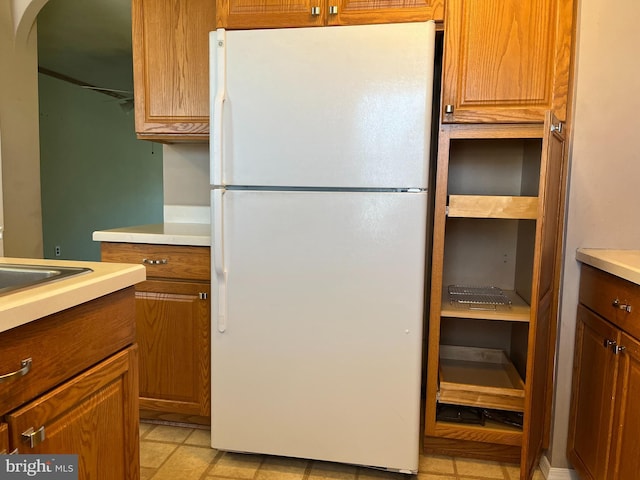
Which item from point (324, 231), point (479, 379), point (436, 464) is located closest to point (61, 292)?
point (324, 231)

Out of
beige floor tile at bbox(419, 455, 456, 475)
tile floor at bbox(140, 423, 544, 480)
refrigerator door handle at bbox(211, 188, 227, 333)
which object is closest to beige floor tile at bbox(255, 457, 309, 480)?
tile floor at bbox(140, 423, 544, 480)

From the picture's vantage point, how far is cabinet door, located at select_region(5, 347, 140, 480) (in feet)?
2.80

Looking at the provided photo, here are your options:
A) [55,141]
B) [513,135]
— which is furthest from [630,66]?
[55,141]

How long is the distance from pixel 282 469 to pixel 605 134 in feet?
5.78

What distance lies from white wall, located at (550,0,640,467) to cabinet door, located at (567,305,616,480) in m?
0.20

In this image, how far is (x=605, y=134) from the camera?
1615 mm

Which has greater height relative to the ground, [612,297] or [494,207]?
[494,207]

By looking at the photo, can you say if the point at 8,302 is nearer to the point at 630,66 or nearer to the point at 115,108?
the point at 630,66

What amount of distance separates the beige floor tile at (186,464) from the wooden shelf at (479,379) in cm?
100

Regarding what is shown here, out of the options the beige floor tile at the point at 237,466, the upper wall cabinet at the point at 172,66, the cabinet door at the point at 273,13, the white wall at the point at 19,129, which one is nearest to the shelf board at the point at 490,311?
the beige floor tile at the point at 237,466

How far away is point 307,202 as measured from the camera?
1.63 meters

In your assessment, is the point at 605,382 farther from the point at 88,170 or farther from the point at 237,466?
the point at 88,170

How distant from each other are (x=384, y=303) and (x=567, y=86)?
1026mm

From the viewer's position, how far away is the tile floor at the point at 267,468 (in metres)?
1.75
